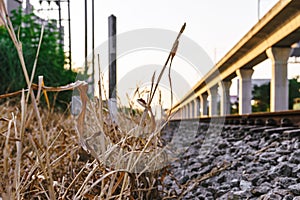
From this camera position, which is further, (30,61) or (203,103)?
(203,103)

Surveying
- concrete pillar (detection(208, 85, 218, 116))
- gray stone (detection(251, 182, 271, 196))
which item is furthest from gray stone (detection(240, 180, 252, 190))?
A: concrete pillar (detection(208, 85, 218, 116))

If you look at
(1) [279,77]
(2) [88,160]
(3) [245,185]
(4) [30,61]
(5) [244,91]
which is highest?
(4) [30,61]

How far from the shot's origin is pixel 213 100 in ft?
50.4

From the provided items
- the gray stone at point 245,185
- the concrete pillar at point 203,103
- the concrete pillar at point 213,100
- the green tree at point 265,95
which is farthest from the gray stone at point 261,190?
the green tree at point 265,95

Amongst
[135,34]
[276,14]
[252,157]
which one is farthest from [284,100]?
[135,34]

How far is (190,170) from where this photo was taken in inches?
76.0

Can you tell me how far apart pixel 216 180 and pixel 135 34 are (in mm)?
725

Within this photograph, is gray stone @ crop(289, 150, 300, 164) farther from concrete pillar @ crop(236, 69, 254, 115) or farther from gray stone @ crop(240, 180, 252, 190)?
concrete pillar @ crop(236, 69, 254, 115)

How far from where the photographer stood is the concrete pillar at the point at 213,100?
13906mm

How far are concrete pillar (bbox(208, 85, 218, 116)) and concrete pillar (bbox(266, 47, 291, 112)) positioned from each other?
252 inches

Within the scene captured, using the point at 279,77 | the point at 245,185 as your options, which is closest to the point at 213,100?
the point at 279,77

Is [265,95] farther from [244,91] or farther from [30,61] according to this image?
[30,61]

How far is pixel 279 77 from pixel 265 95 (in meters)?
21.6

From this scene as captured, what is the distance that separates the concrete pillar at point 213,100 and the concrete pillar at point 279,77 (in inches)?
252
